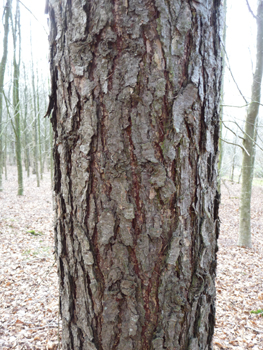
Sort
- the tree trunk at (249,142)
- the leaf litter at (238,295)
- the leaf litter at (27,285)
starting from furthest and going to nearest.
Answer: the tree trunk at (249,142) < the leaf litter at (238,295) < the leaf litter at (27,285)

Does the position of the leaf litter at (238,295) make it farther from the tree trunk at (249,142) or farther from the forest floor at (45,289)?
the tree trunk at (249,142)

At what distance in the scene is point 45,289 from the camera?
4.04m

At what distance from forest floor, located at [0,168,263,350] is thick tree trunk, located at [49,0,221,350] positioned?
3.61 ft

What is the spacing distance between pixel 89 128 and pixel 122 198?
321 millimetres

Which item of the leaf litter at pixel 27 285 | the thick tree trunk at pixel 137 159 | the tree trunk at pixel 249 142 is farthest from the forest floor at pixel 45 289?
the thick tree trunk at pixel 137 159

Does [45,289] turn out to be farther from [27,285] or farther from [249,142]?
[249,142]

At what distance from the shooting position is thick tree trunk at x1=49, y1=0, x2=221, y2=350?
3.09ft

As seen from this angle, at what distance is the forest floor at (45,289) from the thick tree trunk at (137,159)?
1099 mm

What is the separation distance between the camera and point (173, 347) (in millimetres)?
1024

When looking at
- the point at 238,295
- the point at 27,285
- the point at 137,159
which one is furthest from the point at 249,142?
the point at 137,159

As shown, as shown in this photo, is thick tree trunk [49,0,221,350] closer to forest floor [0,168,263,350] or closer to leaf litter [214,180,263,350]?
forest floor [0,168,263,350]

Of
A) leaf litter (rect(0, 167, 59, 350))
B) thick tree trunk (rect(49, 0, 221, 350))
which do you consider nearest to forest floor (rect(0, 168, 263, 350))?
leaf litter (rect(0, 167, 59, 350))

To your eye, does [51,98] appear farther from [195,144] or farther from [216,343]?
[216,343]

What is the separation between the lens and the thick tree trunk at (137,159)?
941 millimetres
